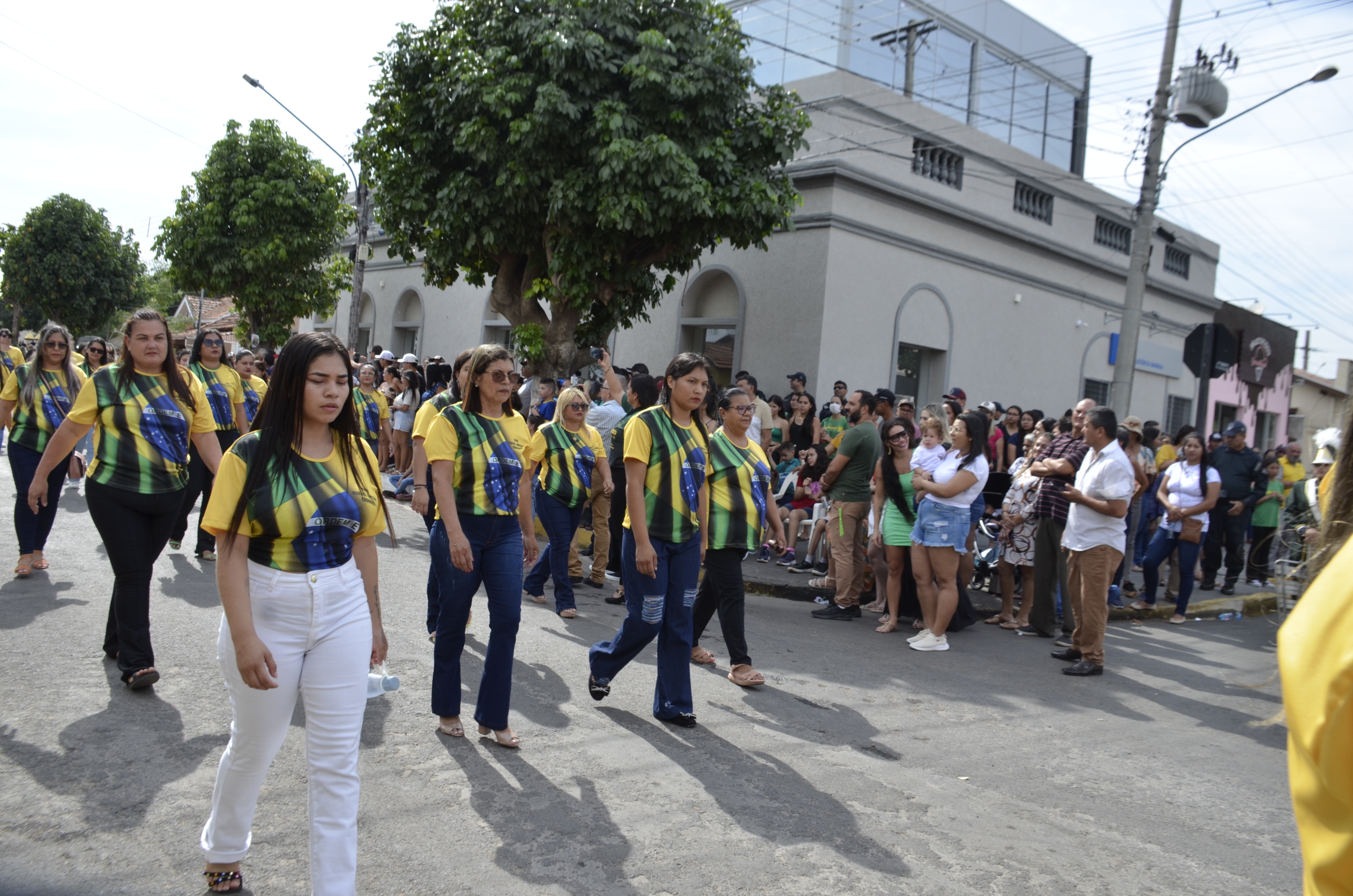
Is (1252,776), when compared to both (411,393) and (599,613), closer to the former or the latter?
(599,613)

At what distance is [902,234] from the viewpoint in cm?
1762

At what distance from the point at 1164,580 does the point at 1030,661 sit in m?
6.26

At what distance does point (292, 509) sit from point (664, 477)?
253 centimetres

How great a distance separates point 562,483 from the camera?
7863 mm

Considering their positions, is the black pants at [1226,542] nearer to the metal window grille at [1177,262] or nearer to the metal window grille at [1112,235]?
the metal window grille at [1112,235]

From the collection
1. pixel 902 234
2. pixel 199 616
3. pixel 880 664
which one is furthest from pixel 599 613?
pixel 902 234

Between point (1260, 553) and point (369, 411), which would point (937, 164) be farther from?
point (369, 411)

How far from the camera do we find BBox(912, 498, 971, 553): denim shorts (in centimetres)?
766

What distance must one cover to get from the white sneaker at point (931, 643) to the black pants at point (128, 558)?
17.8 feet

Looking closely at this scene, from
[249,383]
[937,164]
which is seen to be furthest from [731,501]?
[937,164]

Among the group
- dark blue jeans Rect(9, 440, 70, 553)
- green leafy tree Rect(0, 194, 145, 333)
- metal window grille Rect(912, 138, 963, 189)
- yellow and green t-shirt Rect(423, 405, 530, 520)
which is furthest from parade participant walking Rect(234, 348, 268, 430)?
green leafy tree Rect(0, 194, 145, 333)

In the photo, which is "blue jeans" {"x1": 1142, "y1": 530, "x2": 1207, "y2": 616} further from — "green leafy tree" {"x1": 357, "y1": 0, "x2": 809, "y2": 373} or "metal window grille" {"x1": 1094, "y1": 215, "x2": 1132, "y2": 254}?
"metal window grille" {"x1": 1094, "y1": 215, "x2": 1132, "y2": 254}

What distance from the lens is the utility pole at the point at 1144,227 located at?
1358 centimetres

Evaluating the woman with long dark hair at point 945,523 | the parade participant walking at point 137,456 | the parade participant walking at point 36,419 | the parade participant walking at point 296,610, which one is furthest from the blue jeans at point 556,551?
the parade participant walking at point 296,610
